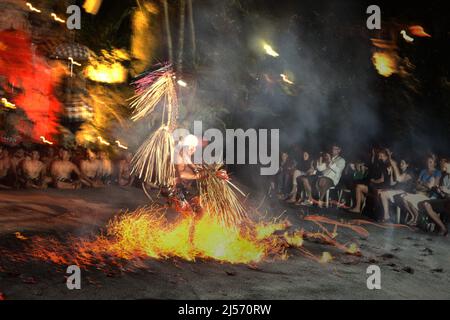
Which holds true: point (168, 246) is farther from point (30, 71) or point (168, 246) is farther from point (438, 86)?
point (438, 86)

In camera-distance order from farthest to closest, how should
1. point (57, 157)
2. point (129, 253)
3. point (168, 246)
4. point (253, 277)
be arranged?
point (57, 157)
point (168, 246)
point (129, 253)
point (253, 277)

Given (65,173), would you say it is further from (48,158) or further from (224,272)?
(224,272)

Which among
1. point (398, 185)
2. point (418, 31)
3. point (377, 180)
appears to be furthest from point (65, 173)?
point (418, 31)

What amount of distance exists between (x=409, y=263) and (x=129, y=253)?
458 centimetres

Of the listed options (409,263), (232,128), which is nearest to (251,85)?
(232,128)

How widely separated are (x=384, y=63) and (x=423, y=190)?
5754 millimetres

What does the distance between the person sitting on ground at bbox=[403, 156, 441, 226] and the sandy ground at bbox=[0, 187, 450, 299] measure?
2.34 feet

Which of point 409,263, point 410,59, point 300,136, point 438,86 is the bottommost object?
point 409,263

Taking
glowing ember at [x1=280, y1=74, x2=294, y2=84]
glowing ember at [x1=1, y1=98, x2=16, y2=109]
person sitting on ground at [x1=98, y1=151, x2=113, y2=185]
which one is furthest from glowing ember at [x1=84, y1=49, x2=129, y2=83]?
glowing ember at [x1=280, y1=74, x2=294, y2=84]

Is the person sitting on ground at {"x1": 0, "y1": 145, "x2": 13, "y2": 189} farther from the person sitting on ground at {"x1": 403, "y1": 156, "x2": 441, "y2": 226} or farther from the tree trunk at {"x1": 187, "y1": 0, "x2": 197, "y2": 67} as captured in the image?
the person sitting on ground at {"x1": 403, "y1": 156, "x2": 441, "y2": 226}

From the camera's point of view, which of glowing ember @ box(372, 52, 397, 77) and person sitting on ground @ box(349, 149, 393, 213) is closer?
person sitting on ground @ box(349, 149, 393, 213)

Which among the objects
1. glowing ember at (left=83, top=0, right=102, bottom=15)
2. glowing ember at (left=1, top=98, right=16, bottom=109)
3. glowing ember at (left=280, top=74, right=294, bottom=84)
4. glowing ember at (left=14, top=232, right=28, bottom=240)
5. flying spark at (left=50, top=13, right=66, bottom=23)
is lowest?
glowing ember at (left=14, top=232, right=28, bottom=240)

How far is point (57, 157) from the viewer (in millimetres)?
10445

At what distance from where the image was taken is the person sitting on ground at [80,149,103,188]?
1089 centimetres
